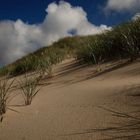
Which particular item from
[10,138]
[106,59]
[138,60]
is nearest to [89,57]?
[106,59]

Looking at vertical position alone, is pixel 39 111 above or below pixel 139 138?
above

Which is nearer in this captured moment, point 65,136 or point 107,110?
point 65,136

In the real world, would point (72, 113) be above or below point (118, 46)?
below

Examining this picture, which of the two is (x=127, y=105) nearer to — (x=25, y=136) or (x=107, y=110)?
(x=107, y=110)

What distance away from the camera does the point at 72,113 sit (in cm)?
289

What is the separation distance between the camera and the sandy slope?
98.2 inches

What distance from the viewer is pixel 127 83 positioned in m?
3.51

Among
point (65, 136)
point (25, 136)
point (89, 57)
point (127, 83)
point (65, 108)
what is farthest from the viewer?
point (89, 57)

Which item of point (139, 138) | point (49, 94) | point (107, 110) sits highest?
point (49, 94)

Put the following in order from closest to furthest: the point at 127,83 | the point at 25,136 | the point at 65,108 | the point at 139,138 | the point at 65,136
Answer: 1. the point at 139,138
2. the point at 65,136
3. the point at 25,136
4. the point at 65,108
5. the point at 127,83

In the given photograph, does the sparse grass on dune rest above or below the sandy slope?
above

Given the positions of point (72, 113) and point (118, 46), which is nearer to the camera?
point (72, 113)

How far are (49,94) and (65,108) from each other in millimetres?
867

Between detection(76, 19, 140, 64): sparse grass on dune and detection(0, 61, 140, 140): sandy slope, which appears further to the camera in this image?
detection(76, 19, 140, 64): sparse grass on dune
